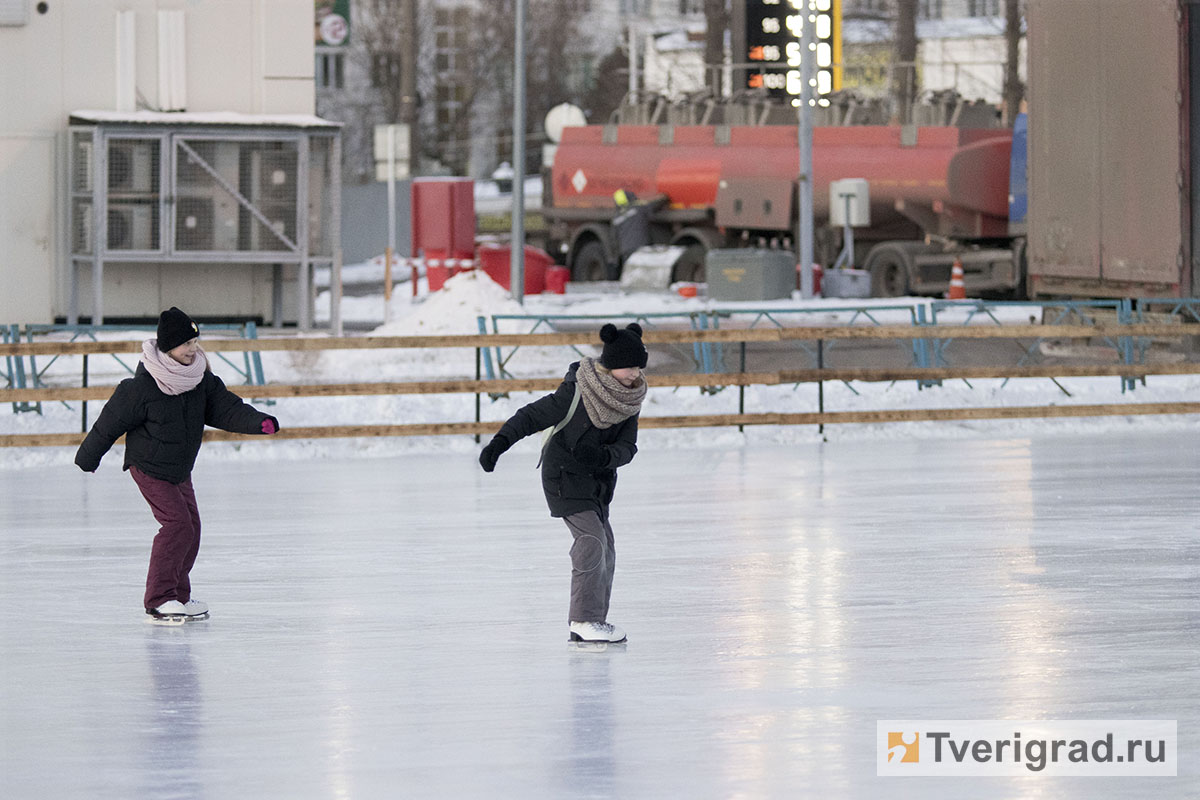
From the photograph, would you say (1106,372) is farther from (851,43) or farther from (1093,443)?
(851,43)

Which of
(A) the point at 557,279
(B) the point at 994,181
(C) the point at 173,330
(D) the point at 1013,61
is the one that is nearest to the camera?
(C) the point at 173,330

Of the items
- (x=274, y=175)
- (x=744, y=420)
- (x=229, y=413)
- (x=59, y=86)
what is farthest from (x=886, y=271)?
(x=229, y=413)

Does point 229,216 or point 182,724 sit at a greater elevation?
point 229,216

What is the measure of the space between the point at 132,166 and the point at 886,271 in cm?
1433

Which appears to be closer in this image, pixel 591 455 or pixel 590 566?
pixel 591 455

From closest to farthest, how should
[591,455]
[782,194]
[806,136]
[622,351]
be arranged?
[622,351], [591,455], [806,136], [782,194]

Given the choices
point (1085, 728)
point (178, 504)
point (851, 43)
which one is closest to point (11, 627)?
point (178, 504)

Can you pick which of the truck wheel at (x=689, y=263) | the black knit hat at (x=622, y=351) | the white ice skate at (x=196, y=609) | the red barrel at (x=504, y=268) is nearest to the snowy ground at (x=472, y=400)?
the white ice skate at (x=196, y=609)

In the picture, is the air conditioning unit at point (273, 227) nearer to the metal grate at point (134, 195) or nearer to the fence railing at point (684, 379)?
the metal grate at point (134, 195)

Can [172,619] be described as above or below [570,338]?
below

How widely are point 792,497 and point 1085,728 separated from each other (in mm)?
6291

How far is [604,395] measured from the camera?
7758 millimetres

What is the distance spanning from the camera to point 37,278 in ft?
77.8

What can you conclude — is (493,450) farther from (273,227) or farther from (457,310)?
(273,227)
